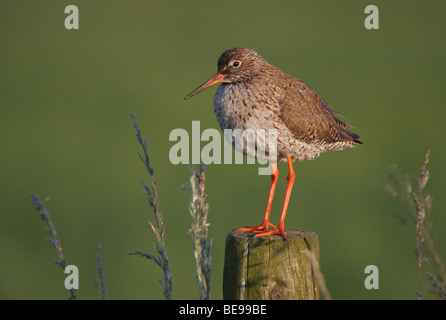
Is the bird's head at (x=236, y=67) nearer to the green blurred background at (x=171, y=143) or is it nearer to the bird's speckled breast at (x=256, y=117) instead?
the bird's speckled breast at (x=256, y=117)

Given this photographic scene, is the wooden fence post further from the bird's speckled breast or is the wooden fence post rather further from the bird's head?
the bird's head

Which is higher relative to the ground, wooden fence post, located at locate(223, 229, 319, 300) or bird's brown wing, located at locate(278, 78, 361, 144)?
bird's brown wing, located at locate(278, 78, 361, 144)

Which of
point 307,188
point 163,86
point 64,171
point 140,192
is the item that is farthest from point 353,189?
point 163,86

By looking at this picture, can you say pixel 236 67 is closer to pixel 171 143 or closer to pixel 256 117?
pixel 256 117

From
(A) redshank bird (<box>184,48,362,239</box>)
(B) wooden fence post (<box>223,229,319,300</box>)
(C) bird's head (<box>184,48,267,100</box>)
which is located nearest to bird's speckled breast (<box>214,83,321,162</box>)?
(A) redshank bird (<box>184,48,362,239</box>)

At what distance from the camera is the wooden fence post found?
399 centimetres

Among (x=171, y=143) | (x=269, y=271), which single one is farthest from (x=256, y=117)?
(x=171, y=143)

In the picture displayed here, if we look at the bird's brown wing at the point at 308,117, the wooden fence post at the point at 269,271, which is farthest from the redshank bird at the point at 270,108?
the wooden fence post at the point at 269,271

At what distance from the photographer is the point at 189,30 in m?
19.9

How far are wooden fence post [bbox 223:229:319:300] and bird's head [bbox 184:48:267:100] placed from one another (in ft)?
6.25

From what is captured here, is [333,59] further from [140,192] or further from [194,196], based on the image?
[194,196]

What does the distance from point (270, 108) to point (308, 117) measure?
519mm

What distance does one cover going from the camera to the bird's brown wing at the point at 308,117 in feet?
17.6

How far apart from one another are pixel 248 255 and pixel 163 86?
12.1m
